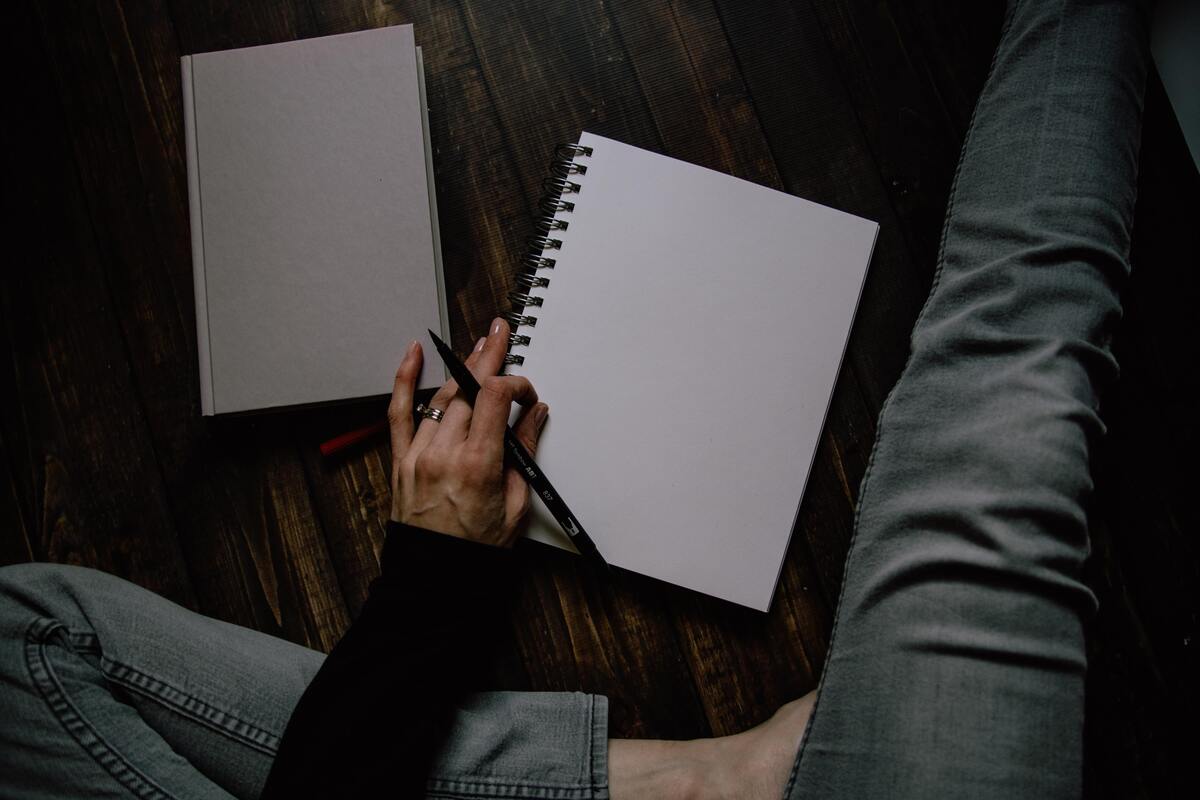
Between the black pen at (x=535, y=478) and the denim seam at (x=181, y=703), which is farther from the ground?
the black pen at (x=535, y=478)

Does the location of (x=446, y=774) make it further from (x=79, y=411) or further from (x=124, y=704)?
(x=79, y=411)

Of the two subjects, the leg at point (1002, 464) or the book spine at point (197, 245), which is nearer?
the leg at point (1002, 464)

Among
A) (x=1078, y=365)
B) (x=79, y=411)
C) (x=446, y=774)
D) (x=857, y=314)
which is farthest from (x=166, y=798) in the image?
(x=1078, y=365)

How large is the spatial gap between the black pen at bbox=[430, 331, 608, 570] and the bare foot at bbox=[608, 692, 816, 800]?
194 mm

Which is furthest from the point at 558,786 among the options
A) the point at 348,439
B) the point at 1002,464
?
the point at 1002,464

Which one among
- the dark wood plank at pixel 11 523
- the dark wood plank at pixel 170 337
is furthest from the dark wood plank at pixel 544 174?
the dark wood plank at pixel 11 523

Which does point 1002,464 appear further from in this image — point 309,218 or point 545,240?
point 309,218

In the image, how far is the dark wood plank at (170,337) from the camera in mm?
746

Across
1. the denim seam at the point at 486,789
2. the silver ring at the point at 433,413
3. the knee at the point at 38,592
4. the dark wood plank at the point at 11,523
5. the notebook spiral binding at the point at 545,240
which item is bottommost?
the denim seam at the point at 486,789

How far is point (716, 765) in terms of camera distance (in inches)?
27.1

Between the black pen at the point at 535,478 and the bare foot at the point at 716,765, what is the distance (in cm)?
19

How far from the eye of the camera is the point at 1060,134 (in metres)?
0.66

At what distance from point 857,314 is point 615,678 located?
45 cm

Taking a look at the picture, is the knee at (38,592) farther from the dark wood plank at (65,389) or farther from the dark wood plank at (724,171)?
the dark wood plank at (724,171)
